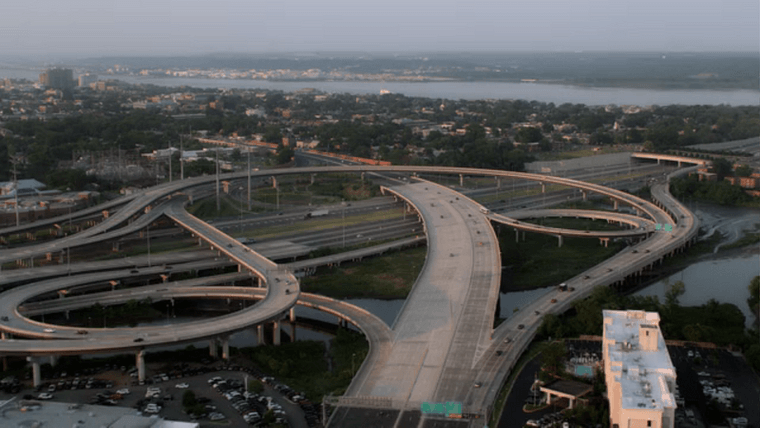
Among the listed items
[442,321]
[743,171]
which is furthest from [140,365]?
[743,171]

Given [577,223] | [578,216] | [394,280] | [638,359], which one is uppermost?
[638,359]

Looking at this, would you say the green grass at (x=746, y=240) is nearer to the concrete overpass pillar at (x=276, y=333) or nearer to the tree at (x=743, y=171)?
the tree at (x=743, y=171)

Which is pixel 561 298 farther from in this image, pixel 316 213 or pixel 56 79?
pixel 56 79

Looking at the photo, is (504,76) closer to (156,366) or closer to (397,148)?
(397,148)

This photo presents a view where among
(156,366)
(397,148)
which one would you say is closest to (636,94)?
(397,148)

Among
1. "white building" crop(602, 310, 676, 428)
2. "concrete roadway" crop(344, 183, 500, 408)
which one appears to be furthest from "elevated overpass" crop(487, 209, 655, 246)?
"white building" crop(602, 310, 676, 428)

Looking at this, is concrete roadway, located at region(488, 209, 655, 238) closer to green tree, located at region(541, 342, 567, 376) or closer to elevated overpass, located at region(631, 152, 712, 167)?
green tree, located at region(541, 342, 567, 376)
